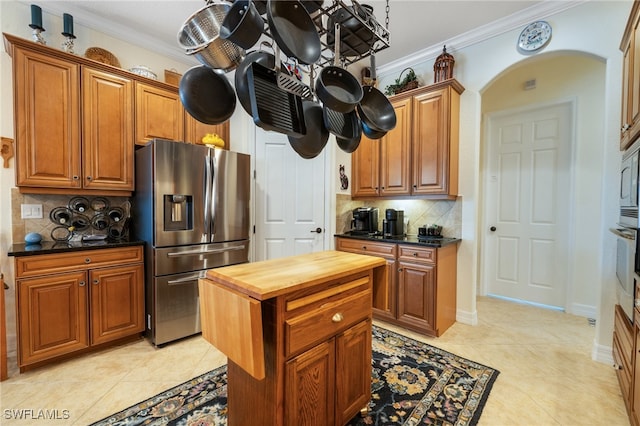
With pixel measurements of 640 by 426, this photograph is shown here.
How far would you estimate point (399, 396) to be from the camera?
6.00 feet

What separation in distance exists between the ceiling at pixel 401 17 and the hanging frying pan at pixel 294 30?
1.64m

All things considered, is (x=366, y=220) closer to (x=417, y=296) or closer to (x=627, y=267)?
(x=417, y=296)

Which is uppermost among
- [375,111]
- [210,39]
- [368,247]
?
[210,39]

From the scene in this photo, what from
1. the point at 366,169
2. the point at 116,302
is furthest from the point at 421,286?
the point at 116,302

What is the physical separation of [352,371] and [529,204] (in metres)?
3.42

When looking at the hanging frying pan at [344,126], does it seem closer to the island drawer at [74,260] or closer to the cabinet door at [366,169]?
the cabinet door at [366,169]

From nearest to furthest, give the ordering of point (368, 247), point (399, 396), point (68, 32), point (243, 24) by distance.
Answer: point (243, 24)
point (399, 396)
point (68, 32)
point (368, 247)

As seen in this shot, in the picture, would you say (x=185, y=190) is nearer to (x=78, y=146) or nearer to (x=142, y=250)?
(x=142, y=250)

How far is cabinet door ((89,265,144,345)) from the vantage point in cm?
230

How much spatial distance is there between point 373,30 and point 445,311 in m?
2.62

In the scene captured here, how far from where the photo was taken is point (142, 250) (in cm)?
255

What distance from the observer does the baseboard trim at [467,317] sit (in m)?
2.96

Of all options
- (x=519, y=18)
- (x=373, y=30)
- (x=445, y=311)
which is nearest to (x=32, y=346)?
(x=373, y=30)

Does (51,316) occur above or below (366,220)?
below
